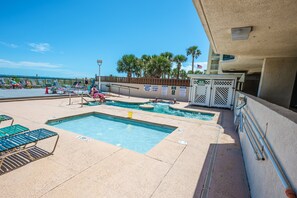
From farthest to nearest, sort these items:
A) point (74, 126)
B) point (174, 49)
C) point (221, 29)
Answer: point (174, 49)
point (74, 126)
point (221, 29)

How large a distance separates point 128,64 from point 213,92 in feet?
58.8

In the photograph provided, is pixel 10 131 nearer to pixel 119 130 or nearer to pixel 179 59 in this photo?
pixel 119 130

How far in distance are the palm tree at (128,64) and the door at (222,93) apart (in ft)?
55.6

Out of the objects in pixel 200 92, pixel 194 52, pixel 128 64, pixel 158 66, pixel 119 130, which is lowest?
pixel 119 130

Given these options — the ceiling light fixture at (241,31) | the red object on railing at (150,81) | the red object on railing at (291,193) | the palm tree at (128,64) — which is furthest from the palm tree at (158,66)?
the red object on railing at (291,193)

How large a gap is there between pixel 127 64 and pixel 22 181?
77.9 ft

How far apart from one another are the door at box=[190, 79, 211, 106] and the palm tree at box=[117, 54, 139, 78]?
15842mm

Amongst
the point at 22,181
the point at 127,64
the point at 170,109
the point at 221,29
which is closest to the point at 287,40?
the point at 221,29

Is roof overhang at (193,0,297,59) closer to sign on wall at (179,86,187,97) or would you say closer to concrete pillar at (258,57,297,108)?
concrete pillar at (258,57,297,108)

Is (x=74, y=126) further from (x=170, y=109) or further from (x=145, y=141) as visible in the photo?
(x=170, y=109)

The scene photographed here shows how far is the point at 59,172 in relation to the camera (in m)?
2.25

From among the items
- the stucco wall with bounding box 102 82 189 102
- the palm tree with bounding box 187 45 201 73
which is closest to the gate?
the stucco wall with bounding box 102 82 189 102

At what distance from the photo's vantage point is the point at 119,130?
18.2ft

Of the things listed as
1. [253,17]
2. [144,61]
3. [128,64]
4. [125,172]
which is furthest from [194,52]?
[125,172]
